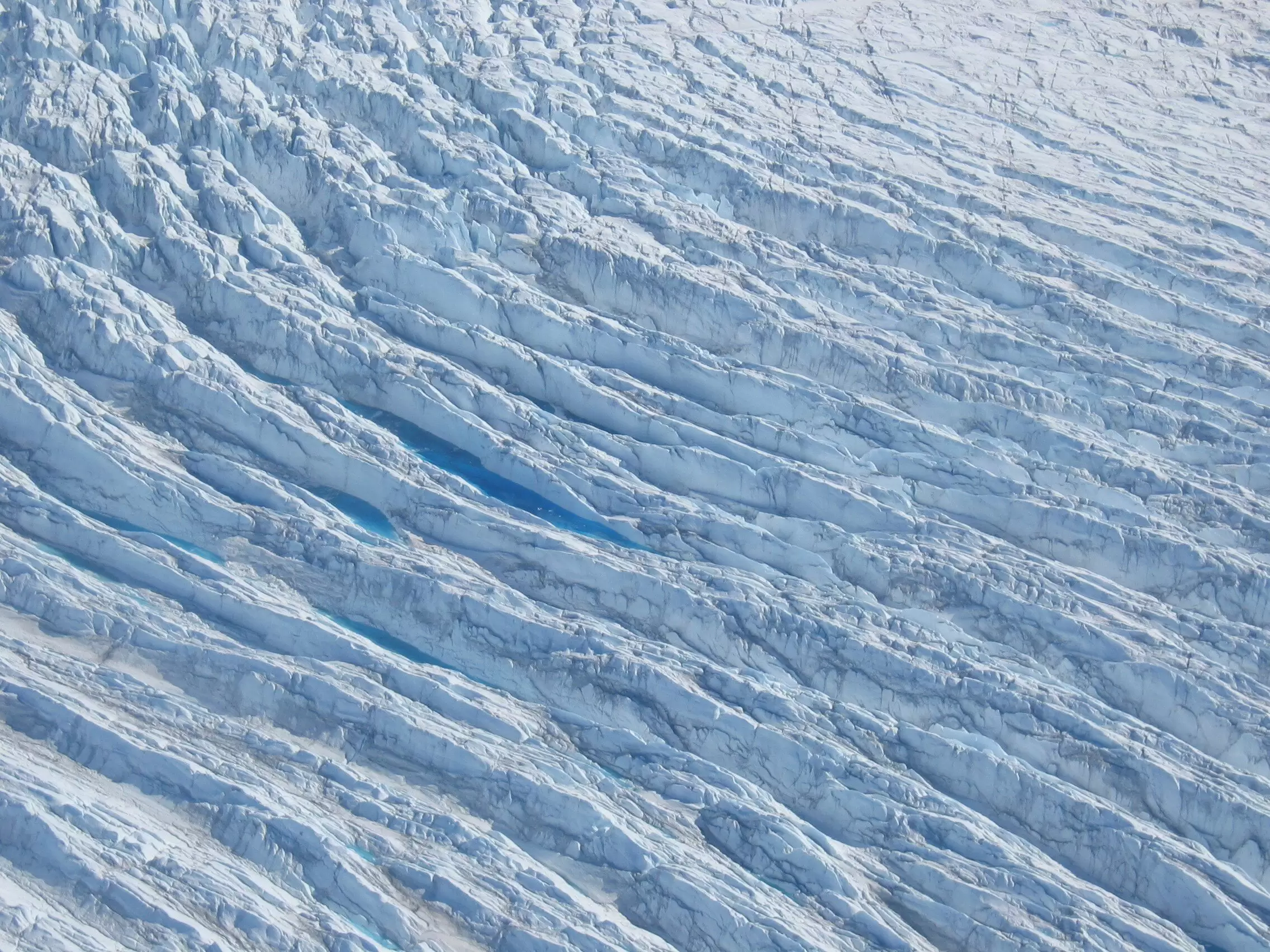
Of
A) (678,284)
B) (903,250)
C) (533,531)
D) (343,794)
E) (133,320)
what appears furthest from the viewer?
(903,250)

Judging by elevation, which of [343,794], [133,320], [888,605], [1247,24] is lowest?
[343,794]

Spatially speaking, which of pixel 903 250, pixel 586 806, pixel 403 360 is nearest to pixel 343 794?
pixel 586 806

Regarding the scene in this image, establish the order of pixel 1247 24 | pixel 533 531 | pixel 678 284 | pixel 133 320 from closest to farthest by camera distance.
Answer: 1. pixel 533 531
2. pixel 133 320
3. pixel 678 284
4. pixel 1247 24

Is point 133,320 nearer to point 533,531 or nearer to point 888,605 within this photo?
point 533,531

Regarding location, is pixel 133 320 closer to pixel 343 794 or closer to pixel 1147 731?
pixel 343 794

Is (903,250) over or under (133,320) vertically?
over

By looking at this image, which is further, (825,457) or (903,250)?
(903,250)
